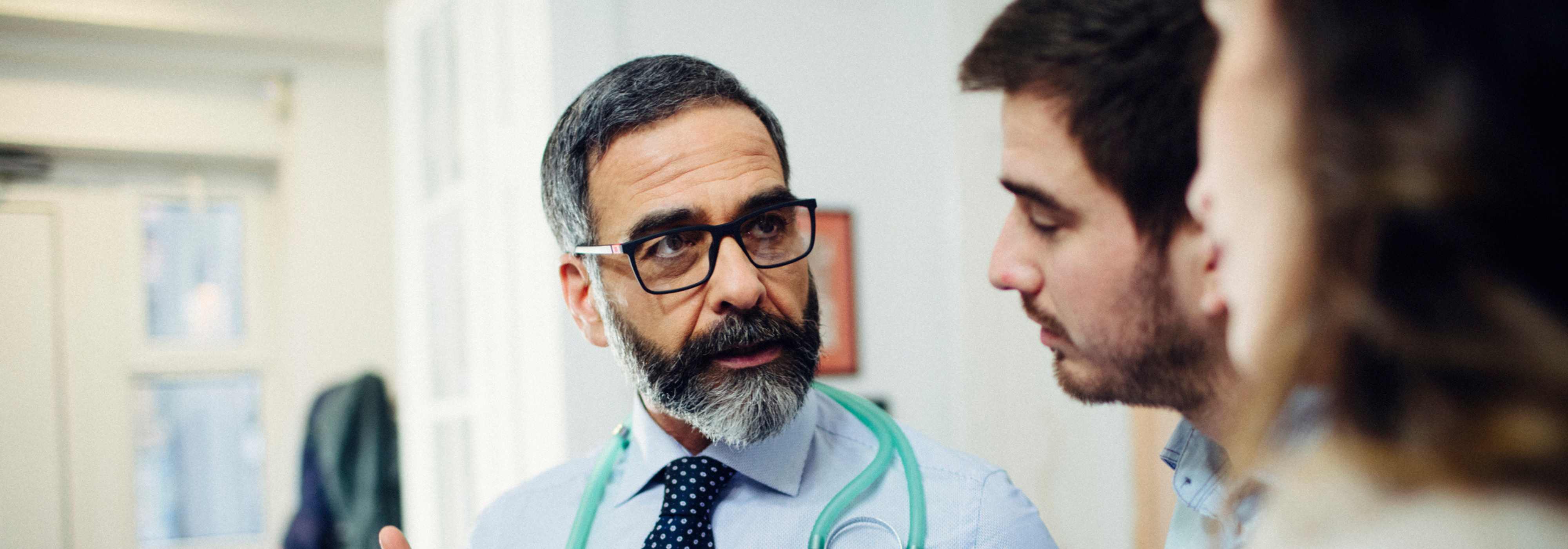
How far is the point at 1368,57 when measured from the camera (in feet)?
0.98

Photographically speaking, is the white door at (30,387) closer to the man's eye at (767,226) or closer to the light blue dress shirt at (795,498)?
the light blue dress shirt at (795,498)

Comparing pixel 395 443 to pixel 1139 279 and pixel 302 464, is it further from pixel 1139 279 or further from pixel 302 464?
pixel 1139 279

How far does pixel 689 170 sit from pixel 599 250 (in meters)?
0.14

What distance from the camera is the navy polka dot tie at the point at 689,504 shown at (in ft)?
2.80

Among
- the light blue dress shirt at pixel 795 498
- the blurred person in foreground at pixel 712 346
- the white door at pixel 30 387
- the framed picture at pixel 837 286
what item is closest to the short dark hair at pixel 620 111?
the blurred person in foreground at pixel 712 346

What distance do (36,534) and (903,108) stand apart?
6.11ft

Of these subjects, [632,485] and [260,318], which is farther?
[260,318]

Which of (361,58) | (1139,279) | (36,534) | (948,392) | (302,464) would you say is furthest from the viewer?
(361,58)

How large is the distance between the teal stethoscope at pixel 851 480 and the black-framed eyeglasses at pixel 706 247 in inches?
7.8

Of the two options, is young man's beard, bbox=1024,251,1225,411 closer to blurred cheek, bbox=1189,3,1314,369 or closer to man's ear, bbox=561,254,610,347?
blurred cheek, bbox=1189,3,1314,369

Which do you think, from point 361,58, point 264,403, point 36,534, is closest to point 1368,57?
point 36,534

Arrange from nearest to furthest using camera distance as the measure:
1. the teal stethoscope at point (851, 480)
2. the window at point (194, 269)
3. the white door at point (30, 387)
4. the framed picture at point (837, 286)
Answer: the teal stethoscope at point (851, 480), the white door at point (30, 387), the window at point (194, 269), the framed picture at point (837, 286)

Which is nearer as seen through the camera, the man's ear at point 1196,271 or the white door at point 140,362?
the man's ear at point 1196,271

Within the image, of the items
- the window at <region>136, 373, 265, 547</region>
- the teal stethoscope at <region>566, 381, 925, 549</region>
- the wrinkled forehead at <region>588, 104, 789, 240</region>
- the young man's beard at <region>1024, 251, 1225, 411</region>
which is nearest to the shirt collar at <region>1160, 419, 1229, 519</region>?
the young man's beard at <region>1024, 251, 1225, 411</region>
